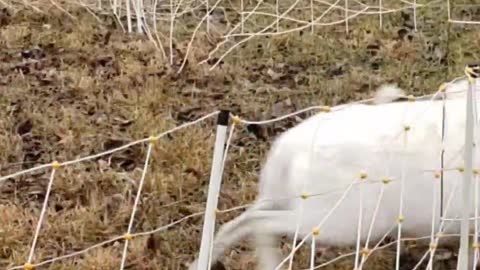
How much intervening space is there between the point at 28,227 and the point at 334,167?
1.05 m

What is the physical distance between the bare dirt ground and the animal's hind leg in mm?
133

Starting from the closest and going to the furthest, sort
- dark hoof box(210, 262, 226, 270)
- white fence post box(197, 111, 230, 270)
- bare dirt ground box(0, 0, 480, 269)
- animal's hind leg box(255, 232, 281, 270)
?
white fence post box(197, 111, 230, 270) → animal's hind leg box(255, 232, 281, 270) → dark hoof box(210, 262, 226, 270) → bare dirt ground box(0, 0, 480, 269)

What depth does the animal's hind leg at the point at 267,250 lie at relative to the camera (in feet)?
8.47

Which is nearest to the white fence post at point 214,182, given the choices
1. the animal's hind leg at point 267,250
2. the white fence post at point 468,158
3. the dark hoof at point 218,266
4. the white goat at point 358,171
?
the white fence post at point 468,158

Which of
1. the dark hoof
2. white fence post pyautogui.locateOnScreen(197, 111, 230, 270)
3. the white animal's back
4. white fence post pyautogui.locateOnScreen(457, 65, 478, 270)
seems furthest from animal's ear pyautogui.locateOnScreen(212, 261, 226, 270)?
white fence post pyautogui.locateOnScreen(197, 111, 230, 270)

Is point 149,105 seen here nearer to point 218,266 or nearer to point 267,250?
point 218,266

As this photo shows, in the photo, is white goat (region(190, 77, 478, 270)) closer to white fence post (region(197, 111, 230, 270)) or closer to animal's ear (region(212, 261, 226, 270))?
animal's ear (region(212, 261, 226, 270))

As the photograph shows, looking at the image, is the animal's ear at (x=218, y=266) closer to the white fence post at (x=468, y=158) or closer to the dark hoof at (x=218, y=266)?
the dark hoof at (x=218, y=266)

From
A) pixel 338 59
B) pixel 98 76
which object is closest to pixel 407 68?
pixel 338 59

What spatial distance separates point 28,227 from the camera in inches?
115

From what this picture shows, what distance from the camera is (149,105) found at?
389 cm

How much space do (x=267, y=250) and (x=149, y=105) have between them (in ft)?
4.68

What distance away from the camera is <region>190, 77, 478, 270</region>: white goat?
8.00 ft

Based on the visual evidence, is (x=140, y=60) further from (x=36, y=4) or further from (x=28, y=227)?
(x=28, y=227)
